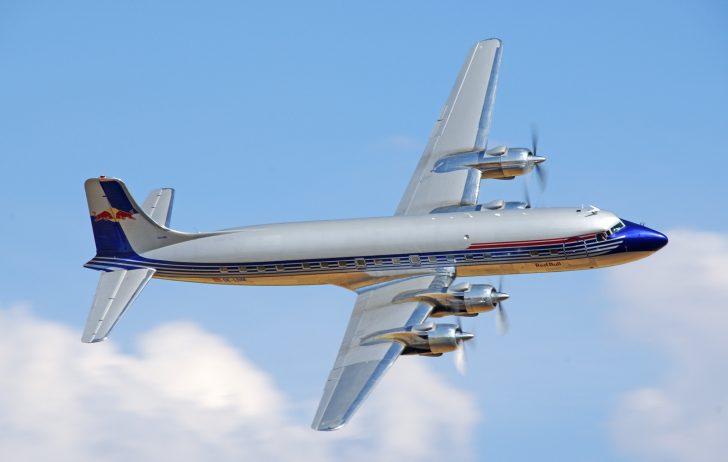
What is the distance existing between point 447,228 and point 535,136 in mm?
7854

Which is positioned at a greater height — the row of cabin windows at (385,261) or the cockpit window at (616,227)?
the cockpit window at (616,227)

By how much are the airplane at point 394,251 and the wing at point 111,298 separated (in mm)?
50

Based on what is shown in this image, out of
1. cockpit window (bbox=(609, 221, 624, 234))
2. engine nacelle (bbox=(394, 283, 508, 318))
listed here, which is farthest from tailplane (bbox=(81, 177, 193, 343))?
cockpit window (bbox=(609, 221, 624, 234))

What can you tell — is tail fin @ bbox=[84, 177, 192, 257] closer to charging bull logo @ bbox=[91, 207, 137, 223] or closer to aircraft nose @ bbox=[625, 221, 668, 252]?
charging bull logo @ bbox=[91, 207, 137, 223]

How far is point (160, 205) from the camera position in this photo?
6700 cm

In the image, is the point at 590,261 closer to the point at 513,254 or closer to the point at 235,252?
the point at 513,254

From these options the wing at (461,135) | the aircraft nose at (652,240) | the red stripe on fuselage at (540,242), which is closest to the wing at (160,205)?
the wing at (461,135)

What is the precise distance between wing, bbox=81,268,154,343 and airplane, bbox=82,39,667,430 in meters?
0.05

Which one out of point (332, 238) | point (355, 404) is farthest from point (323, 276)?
point (355, 404)

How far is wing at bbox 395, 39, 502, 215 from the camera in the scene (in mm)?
66062

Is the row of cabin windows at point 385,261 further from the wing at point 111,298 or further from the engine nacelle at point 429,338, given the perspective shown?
the wing at point 111,298

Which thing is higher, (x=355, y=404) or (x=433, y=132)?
(x=433, y=132)

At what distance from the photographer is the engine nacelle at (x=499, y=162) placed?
66.1 m

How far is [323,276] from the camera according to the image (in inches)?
2496
